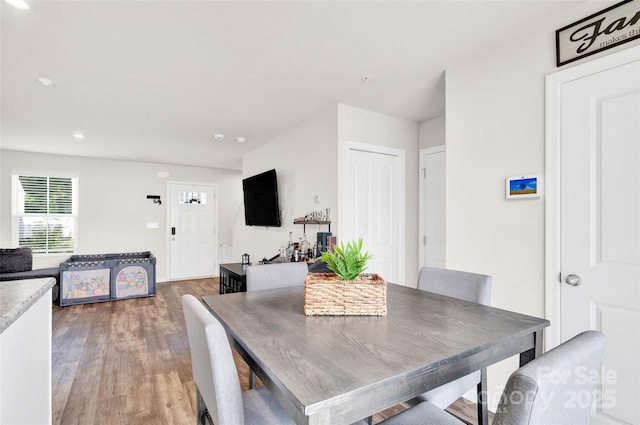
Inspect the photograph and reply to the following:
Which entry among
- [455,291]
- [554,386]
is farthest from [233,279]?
[554,386]

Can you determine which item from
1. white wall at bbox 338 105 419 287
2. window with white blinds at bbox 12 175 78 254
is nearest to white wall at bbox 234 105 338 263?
white wall at bbox 338 105 419 287

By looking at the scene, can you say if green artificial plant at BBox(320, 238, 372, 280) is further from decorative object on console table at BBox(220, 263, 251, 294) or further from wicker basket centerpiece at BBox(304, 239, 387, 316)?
decorative object on console table at BBox(220, 263, 251, 294)

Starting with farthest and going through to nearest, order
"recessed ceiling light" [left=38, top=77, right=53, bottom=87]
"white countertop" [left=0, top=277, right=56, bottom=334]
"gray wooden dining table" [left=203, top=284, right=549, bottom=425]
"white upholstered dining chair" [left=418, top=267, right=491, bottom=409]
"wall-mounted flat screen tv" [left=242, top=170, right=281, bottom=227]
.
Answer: "wall-mounted flat screen tv" [left=242, top=170, right=281, bottom=227]
"recessed ceiling light" [left=38, top=77, right=53, bottom=87]
"white upholstered dining chair" [left=418, top=267, right=491, bottom=409]
"white countertop" [left=0, top=277, right=56, bottom=334]
"gray wooden dining table" [left=203, top=284, right=549, bottom=425]

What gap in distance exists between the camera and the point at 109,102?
3.13 m

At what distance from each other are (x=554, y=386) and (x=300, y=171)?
338 centimetres

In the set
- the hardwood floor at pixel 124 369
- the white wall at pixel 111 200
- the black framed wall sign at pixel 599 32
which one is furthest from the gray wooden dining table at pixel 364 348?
the white wall at pixel 111 200

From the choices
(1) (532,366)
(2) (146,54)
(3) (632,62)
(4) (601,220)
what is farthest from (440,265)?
(2) (146,54)

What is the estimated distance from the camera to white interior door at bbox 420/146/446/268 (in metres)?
3.50

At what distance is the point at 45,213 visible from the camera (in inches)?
224

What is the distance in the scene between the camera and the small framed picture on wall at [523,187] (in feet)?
6.31

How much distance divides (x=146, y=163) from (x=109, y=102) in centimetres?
366

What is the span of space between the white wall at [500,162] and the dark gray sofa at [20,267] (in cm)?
567

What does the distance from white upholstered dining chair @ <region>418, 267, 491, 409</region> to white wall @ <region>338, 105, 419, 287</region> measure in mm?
1825

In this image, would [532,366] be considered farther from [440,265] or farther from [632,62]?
[440,265]
